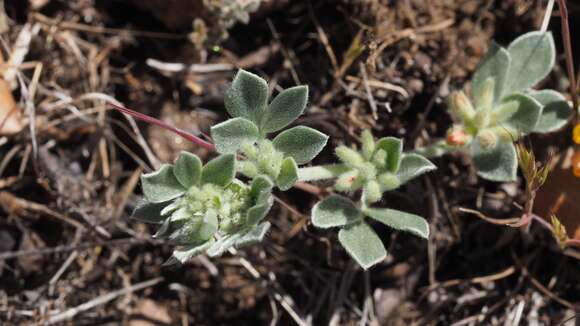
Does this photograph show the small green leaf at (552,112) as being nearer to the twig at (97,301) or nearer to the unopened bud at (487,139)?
the unopened bud at (487,139)

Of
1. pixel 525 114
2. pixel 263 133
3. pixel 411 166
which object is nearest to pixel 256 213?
pixel 263 133

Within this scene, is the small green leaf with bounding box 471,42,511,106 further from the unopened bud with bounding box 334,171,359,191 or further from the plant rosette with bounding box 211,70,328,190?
the plant rosette with bounding box 211,70,328,190

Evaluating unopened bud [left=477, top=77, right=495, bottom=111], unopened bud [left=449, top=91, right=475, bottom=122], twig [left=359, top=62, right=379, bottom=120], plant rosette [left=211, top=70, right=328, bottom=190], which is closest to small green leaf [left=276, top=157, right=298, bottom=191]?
plant rosette [left=211, top=70, right=328, bottom=190]

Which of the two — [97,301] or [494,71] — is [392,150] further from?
[97,301]

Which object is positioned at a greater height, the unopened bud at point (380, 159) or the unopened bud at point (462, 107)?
the unopened bud at point (462, 107)

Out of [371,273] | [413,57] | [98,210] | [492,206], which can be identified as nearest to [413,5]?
[413,57]

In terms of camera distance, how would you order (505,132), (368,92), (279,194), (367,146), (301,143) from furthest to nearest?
(279,194) → (368,92) → (505,132) → (367,146) → (301,143)

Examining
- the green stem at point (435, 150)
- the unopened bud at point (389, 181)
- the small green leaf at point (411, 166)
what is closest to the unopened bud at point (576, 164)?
the green stem at point (435, 150)
